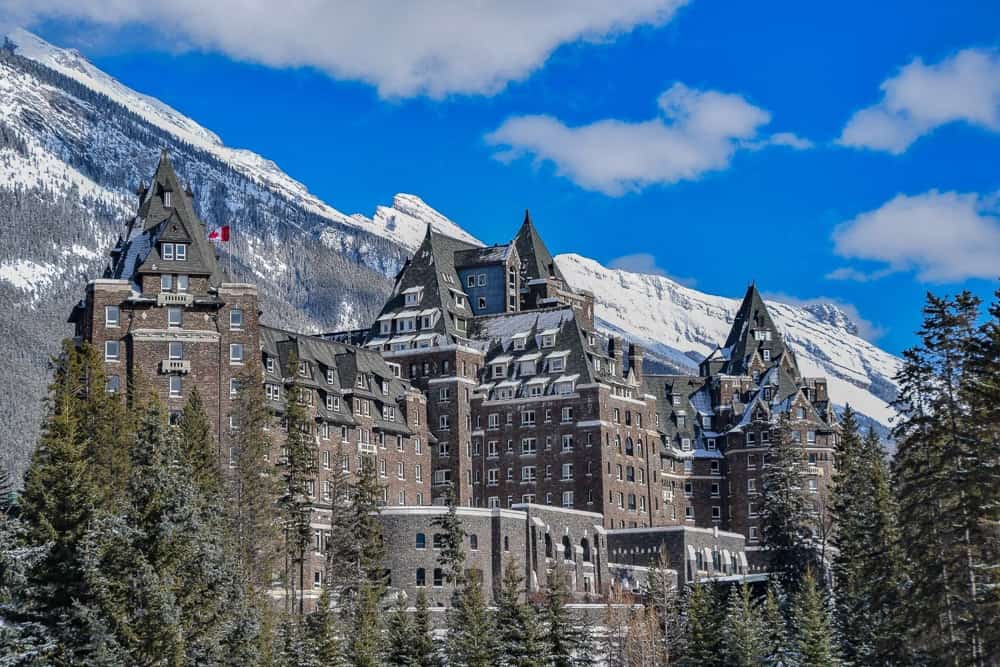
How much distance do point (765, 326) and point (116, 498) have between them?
10854cm

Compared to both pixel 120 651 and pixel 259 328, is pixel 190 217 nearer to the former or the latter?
pixel 259 328

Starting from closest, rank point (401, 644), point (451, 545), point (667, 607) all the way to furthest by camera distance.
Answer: point (401, 644)
point (451, 545)
point (667, 607)

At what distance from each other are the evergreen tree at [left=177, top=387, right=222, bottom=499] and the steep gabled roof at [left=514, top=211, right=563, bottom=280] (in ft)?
197

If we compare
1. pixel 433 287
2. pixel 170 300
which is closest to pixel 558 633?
pixel 170 300

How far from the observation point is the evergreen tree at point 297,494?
111000mm

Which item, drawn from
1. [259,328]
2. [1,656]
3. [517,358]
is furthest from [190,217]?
[1,656]

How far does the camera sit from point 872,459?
120 m

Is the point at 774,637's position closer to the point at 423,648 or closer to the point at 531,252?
the point at 423,648

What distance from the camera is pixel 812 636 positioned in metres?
96.4

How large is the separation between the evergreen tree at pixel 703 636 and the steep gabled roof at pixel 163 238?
1659 inches

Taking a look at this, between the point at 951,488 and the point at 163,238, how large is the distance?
6653cm

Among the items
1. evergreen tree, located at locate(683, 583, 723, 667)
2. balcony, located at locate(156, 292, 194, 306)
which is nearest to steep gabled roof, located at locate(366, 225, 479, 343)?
balcony, located at locate(156, 292, 194, 306)

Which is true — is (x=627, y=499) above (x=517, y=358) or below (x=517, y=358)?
below

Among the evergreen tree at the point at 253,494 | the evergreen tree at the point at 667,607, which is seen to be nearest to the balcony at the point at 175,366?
the evergreen tree at the point at 253,494
